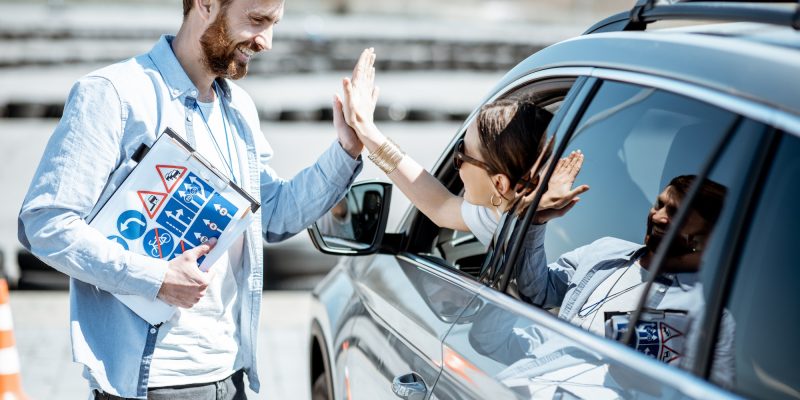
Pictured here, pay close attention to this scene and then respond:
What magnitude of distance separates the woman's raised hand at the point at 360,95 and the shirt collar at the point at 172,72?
19.2 inches

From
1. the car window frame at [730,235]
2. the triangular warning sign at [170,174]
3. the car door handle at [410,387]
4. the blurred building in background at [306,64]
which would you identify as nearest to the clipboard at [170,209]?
the triangular warning sign at [170,174]

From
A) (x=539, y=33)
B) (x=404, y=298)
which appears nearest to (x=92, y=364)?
(x=404, y=298)

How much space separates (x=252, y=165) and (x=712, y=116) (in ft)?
4.98

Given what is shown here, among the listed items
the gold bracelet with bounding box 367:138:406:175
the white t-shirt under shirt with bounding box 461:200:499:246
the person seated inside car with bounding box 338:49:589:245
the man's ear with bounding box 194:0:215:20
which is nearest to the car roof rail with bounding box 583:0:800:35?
the person seated inside car with bounding box 338:49:589:245

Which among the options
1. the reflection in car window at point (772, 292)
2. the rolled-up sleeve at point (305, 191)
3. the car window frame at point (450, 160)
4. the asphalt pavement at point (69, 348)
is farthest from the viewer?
the asphalt pavement at point (69, 348)

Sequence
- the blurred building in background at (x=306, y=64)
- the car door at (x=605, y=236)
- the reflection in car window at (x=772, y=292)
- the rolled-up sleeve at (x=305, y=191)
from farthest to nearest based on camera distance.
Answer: the blurred building in background at (x=306, y=64) → the rolled-up sleeve at (x=305, y=191) → the car door at (x=605, y=236) → the reflection in car window at (x=772, y=292)

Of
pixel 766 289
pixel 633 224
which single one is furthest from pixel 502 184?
pixel 766 289

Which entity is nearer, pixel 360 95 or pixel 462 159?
pixel 462 159

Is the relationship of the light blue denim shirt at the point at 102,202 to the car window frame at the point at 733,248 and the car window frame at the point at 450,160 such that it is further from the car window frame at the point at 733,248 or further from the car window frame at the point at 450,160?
the car window frame at the point at 733,248

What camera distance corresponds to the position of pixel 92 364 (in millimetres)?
2541

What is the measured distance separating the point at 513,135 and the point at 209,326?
101 centimetres

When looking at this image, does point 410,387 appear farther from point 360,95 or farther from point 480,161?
point 360,95

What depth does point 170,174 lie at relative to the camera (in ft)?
8.20

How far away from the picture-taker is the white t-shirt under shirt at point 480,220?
8.56ft
